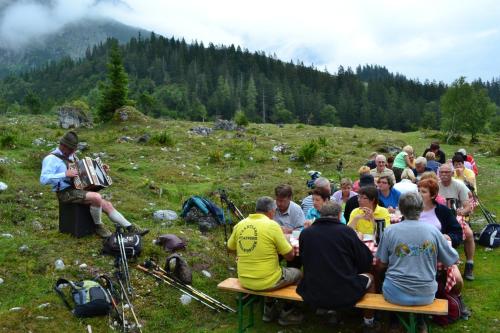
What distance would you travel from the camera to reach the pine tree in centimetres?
3078

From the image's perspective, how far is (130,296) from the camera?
7512 mm

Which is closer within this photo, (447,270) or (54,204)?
(447,270)

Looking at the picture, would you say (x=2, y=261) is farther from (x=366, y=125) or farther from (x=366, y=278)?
(x=366, y=125)

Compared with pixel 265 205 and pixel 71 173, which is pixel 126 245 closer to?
pixel 71 173

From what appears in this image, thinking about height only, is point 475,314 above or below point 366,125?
below

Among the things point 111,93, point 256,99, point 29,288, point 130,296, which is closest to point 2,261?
point 29,288

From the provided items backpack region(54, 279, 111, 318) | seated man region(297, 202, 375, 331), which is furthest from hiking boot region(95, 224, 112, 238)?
seated man region(297, 202, 375, 331)

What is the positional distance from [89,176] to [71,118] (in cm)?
2182

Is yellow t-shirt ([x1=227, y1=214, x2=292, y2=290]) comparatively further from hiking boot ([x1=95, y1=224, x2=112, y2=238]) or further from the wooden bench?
hiking boot ([x1=95, y1=224, x2=112, y2=238])

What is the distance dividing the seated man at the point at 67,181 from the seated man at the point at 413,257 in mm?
4987

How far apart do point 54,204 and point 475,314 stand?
9.63 metres

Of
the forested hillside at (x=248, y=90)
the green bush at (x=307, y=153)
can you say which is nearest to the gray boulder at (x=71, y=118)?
the green bush at (x=307, y=153)

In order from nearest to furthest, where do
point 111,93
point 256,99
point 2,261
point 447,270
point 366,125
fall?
point 447,270
point 2,261
point 111,93
point 366,125
point 256,99

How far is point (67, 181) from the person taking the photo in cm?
873
